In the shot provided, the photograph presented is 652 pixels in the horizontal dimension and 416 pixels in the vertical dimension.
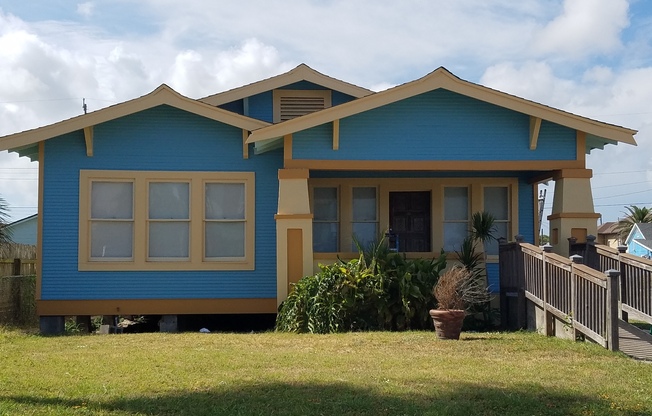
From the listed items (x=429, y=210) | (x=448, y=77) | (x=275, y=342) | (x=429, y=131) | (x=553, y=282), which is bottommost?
(x=275, y=342)

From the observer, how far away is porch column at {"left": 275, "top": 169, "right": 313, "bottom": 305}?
49.0 ft

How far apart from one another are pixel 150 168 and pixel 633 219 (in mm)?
58550

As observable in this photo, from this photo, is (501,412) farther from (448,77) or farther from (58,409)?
(448,77)

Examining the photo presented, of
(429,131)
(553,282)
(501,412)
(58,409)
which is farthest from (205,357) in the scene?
(429,131)

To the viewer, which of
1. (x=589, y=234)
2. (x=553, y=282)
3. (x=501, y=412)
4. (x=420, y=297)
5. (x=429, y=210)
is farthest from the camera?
(x=429, y=210)

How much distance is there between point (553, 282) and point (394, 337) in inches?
102

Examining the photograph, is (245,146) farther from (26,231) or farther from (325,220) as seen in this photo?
(26,231)

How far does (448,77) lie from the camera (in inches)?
581

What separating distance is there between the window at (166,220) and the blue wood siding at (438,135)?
2043 mm

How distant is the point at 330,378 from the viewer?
885 centimetres

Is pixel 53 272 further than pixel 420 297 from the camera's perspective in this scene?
Yes

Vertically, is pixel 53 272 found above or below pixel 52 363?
above

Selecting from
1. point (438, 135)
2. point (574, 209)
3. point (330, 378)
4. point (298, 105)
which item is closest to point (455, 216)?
point (438, 135)

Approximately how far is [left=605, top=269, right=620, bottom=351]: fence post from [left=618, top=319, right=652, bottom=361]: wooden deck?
238 millimetres
